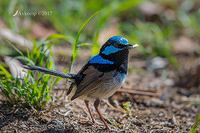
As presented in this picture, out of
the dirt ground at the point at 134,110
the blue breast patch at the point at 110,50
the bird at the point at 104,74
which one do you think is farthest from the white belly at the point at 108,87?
the dirt ground at the point at 134,110

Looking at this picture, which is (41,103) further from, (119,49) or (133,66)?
(133,66)

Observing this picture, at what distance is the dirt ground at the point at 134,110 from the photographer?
3.34 m

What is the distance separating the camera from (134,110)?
4.20 metres

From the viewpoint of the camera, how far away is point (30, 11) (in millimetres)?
6770

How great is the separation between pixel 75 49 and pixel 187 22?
451 cm

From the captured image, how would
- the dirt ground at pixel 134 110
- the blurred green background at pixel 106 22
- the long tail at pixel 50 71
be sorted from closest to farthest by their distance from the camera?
the long tail at pixel 50 71 < the dirt ground at pixel 134 110 < the blurred green background at pixel 106 22

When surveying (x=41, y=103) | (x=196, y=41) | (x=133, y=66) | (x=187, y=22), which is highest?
(x=187, y=22)

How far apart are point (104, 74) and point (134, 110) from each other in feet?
3.53

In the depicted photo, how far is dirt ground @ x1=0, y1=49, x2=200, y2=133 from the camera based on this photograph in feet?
11.0

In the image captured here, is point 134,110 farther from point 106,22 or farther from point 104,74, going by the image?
point 106,22

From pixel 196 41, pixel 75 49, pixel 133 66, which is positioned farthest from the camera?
pixel 196 41

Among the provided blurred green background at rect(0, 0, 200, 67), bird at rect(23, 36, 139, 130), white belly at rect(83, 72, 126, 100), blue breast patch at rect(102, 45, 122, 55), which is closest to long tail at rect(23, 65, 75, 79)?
bird at rect(23, 36, 139, 130)

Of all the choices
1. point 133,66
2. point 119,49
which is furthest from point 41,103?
point 133,66

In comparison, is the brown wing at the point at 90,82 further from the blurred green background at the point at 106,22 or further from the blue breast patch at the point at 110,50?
the blurred green background at the point at 106,22
